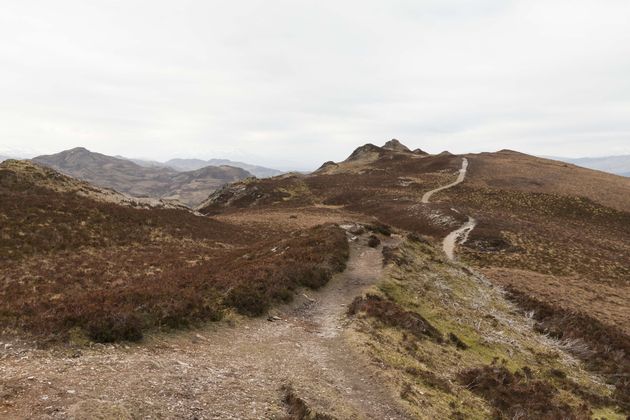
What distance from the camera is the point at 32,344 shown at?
12789 millimetres

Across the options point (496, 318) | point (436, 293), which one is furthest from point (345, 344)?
point (496, 318)

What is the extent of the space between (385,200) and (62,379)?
72632 millimetres

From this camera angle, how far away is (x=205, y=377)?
1273cm

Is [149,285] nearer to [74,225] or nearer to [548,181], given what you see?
[74,225]

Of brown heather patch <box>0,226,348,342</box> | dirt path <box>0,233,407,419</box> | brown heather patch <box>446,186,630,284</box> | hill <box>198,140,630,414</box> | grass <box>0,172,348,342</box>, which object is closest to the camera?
dirt path <box>0,233,407,419</box>

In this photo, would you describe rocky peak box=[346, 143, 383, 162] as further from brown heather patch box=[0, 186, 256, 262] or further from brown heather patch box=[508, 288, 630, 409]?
brown heather patch box=[508, 288, 630, 409]

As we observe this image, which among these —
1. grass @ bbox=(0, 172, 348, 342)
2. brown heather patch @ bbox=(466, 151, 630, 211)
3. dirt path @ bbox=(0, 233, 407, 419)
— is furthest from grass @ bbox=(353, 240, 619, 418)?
brown heather patch @ bbox=(466, 151, 630, 211)

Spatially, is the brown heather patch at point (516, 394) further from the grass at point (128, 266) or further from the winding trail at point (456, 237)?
the winding trail at point (456, 237)

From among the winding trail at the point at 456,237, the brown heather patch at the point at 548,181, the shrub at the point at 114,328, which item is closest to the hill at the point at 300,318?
the shrub at the point at 114,328

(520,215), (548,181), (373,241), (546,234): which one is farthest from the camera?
(548,181)

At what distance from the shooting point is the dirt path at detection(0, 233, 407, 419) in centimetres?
1015

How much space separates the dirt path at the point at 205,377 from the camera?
10.1 m

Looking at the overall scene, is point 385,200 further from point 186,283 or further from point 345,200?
point 186,283

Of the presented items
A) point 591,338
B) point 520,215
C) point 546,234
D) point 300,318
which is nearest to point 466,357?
point 300,318
